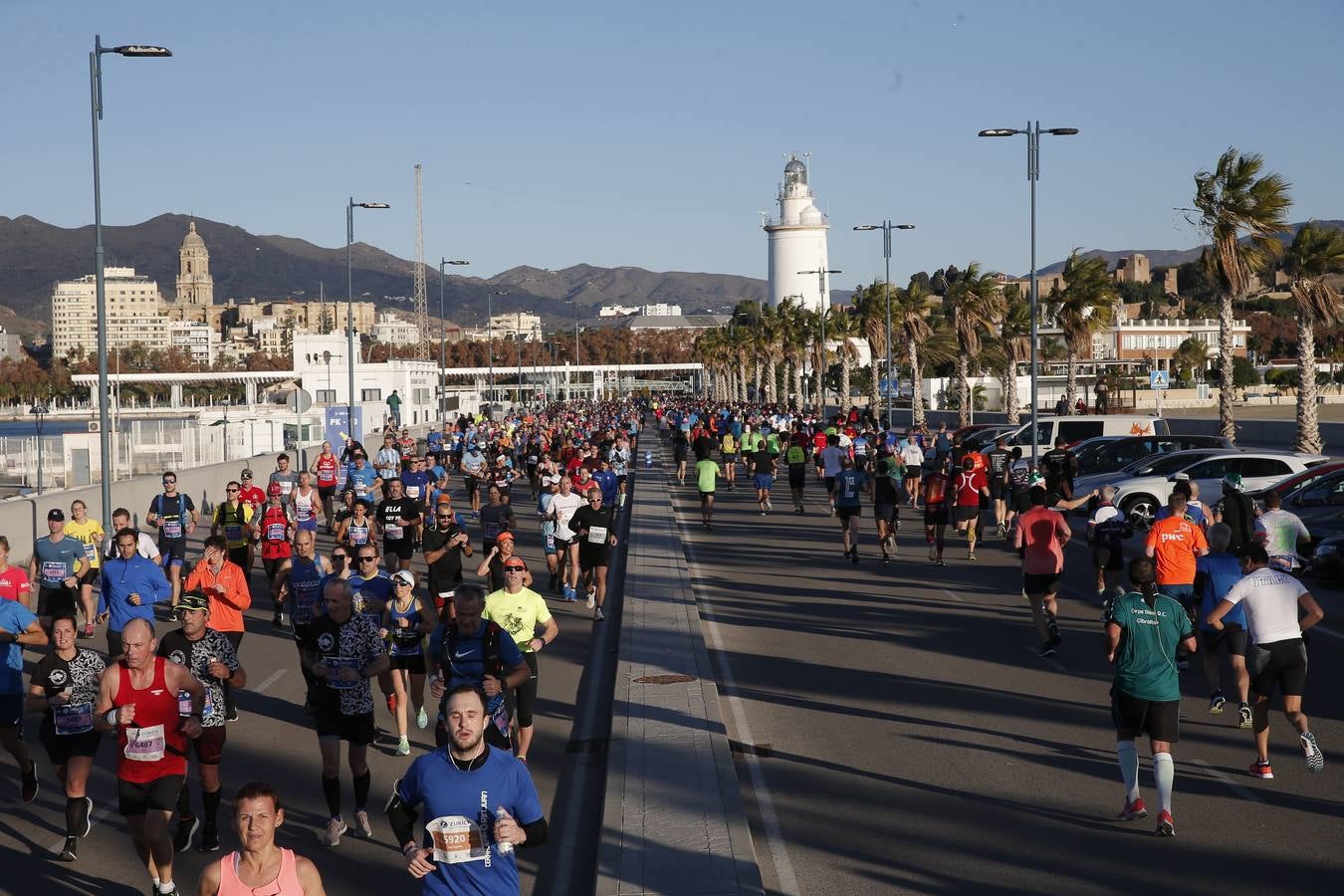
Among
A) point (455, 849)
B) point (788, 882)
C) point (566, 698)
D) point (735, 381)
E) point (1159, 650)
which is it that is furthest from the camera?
point (735, 381)

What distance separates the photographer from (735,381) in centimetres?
13588

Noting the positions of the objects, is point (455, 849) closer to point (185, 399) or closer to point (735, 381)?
point (735, 381)

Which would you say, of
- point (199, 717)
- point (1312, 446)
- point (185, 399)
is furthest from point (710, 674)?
point (185, 399)

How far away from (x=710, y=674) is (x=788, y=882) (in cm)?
578

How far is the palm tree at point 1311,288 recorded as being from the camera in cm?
3100

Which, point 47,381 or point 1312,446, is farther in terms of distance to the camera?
point 47,381

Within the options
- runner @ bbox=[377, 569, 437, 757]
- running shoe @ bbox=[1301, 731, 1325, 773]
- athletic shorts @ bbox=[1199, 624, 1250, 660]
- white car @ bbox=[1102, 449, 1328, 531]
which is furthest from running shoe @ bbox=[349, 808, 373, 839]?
white car @ bbox=[1102, 449, 1328, 531]

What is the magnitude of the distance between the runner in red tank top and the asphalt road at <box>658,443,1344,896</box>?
318 cm

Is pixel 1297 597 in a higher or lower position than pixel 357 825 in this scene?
higher

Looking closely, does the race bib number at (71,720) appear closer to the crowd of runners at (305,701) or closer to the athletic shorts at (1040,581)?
the crowd of runners at (305,701)

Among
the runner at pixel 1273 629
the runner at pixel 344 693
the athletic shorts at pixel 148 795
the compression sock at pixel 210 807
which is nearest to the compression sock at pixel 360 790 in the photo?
the runner at pixel 344 693

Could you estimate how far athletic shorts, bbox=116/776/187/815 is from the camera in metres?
7.50

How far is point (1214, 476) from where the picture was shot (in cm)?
2552

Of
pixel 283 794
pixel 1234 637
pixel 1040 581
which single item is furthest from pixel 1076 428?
pixel 283 794
